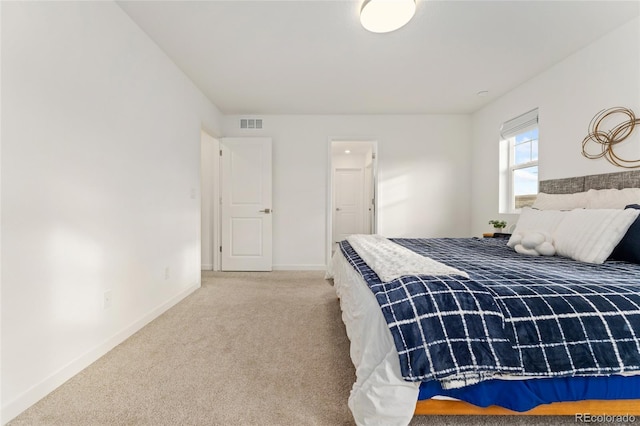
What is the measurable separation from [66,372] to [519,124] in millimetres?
4632

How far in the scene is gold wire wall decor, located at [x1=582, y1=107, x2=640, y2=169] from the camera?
2.15m

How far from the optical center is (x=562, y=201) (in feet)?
7.84

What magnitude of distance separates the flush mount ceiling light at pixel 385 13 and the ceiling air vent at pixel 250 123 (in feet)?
8.82

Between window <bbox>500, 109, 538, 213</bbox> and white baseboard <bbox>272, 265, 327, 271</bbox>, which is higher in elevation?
window <bbox>500, 109, 538, 213</bbox>

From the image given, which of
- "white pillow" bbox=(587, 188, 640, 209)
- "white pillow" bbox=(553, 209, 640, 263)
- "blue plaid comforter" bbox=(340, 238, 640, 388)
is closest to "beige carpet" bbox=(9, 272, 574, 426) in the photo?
"blue plaid comforter" bbox=(340, 238, 640, 388)

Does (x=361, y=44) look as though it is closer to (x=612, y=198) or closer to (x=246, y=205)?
(x=612, y=198)

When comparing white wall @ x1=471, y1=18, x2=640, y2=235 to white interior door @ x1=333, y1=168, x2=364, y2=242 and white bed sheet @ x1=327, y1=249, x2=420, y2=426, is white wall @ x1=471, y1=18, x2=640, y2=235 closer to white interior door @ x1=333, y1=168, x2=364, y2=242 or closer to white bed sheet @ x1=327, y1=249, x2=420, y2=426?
white bed sheet @ x1=327, y1=249, x2=420, y2=426

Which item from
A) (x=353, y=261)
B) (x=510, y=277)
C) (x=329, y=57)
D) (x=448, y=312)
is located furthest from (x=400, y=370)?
(x=329, y=57)

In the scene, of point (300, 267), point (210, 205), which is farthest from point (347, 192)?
point (210, 205)

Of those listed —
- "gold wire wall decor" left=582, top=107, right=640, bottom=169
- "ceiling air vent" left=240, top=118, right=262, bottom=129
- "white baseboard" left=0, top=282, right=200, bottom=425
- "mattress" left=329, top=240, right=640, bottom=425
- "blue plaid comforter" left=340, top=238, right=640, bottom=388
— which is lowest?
"white baseboard" left=0, top=282, right=200, bottom=425

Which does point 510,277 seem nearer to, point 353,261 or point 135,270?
point 353,261

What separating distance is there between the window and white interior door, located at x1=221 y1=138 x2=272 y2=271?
10.8ft

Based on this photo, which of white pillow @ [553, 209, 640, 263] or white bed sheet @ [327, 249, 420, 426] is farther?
white pillow @ [553, 209, 640, 263]

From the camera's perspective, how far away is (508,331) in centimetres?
104
